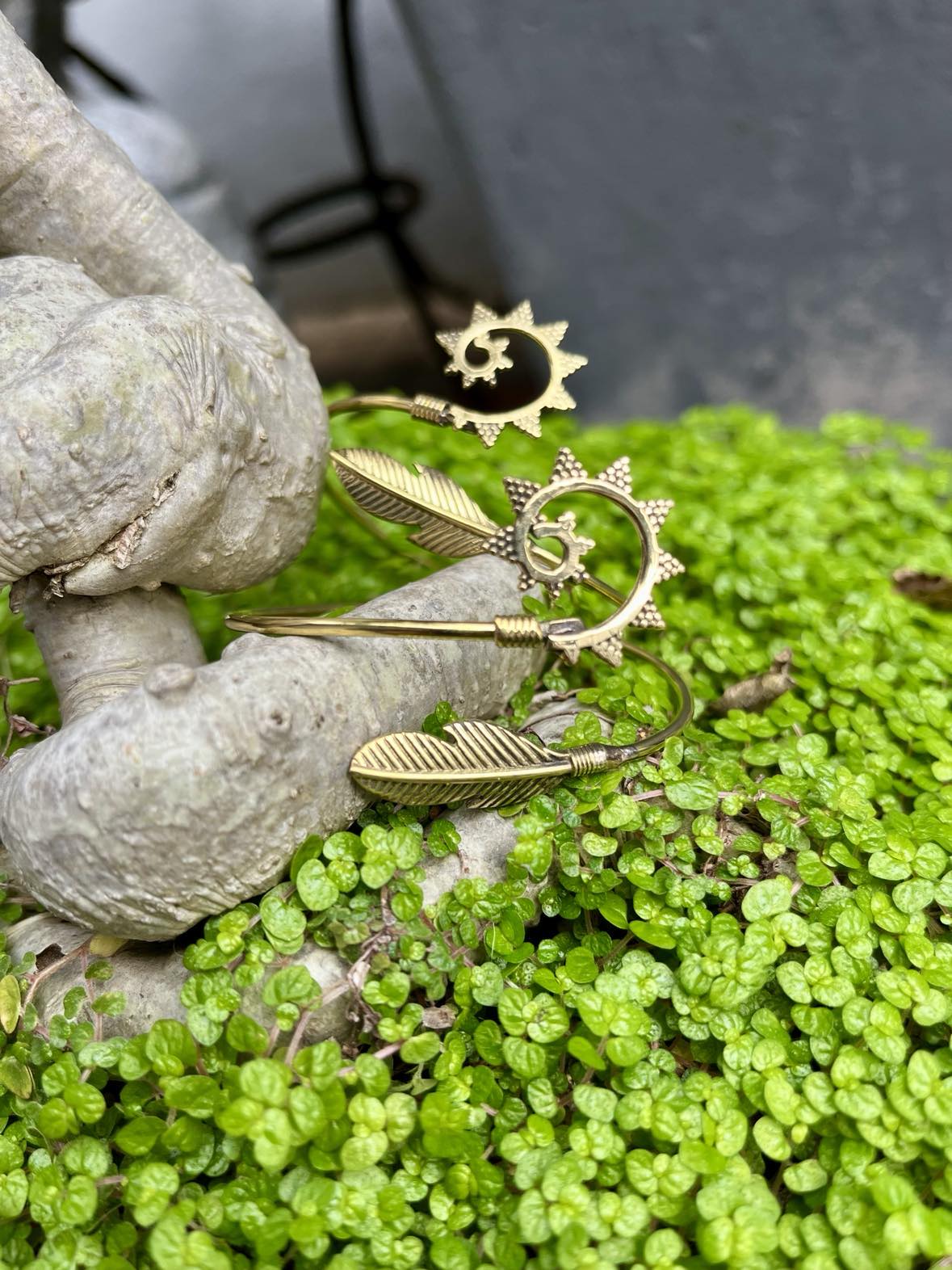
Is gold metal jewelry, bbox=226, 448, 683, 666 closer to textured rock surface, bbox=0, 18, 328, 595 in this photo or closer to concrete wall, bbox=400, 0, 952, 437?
textured rock surface, bbox=0, 18, 328, 595

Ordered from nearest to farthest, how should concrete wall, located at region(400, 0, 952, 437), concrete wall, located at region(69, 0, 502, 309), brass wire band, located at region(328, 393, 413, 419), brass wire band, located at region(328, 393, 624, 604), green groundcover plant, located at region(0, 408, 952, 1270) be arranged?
green groundcover plant, located at region(0, 408, 952, 1270), brass wire band, located at region(328, 393, 624, 604), brass wire band, located at region(328, 393, 413, 419), concrete wall, located at region(400, 0, 952, 437), concrete wall, located at region(69, 0, 502, 309)

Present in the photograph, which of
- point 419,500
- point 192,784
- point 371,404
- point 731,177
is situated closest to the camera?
point 192,784

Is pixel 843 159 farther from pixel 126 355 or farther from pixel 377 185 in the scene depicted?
pixel 126 355

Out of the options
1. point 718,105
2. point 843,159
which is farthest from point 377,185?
point 843,159

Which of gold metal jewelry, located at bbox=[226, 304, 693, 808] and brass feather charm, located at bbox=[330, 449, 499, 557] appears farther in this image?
brass feather charm, located at bbox=[330, 449, 499, 557]

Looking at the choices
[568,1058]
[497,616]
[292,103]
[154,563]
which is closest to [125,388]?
[154,563]

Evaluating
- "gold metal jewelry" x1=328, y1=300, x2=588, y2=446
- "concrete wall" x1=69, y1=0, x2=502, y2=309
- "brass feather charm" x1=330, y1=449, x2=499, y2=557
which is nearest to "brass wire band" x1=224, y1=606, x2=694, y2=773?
"brass feather charm" x1=330, y1=449, x2=499, y2=557

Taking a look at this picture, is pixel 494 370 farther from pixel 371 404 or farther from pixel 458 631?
pixel 458 631
